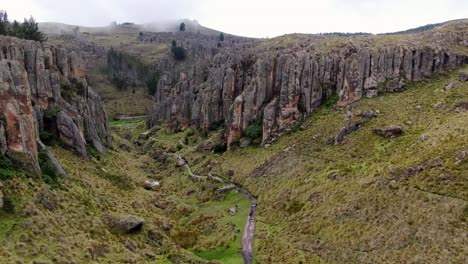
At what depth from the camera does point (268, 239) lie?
5775cm

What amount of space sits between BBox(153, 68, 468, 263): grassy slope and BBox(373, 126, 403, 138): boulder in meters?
1.09

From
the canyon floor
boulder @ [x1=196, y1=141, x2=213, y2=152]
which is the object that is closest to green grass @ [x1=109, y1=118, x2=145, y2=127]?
boulder @ [x1=196, y1=141, x2=213, y2=152]

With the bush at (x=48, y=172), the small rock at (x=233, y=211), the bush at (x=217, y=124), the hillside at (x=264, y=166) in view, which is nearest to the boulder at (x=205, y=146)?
the hillside at (x=264, y=166)

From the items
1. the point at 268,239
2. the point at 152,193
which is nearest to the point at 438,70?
the point at 268,239

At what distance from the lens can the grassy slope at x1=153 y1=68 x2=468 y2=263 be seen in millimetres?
47250

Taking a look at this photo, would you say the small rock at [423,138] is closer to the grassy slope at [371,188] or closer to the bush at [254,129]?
the grassy slope at [371,188]

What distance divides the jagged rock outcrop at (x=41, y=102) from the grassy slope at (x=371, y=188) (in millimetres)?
32479

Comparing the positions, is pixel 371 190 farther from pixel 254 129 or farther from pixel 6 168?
pixel 6 168

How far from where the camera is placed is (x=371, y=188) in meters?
57.8

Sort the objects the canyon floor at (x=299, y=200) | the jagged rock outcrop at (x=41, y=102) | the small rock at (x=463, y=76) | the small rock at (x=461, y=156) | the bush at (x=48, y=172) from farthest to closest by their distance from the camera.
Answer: the small rock at (x=463, y=76) → the bush at (x=48, y=172) → the jagged rock outcrop at (x=41, y=102) → the small rock at (x=461, y=156) → the canyon floor at (x=299, y=200)

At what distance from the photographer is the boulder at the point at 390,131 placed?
70.2m

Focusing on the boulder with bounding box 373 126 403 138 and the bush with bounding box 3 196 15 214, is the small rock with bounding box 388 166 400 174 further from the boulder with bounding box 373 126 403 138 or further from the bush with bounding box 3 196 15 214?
the bush with bounding box 3 196 15 214

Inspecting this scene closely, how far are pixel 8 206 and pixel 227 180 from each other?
4661 cm

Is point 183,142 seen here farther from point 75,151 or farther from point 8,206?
point 8,206
